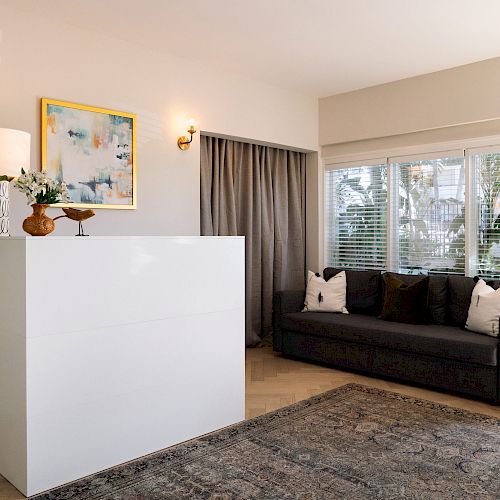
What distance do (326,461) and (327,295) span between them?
Answer: 2.56m

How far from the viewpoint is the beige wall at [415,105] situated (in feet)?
16.1

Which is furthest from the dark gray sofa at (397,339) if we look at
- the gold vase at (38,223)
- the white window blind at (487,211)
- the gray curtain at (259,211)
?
the gold vase at (38,223)

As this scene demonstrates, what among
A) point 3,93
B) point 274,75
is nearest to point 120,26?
point 3,93

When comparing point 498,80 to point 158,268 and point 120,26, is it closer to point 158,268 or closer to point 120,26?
point 120,26

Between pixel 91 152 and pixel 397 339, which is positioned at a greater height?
pixel 91 152

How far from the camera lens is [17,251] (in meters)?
2.57

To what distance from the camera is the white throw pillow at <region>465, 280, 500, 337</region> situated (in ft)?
13.6

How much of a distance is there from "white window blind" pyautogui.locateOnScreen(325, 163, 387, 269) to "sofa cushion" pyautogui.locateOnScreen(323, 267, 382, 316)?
465 mm

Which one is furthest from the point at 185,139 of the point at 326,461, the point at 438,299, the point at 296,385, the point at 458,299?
the point at 326,461

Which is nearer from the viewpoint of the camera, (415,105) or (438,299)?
(438,299)

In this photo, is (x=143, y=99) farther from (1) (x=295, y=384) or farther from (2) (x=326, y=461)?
(2) (x=326, y=461)

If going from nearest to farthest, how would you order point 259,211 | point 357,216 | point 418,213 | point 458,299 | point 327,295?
point 458,299, point 327,295, point 418,213, point 259,211, point 357,216

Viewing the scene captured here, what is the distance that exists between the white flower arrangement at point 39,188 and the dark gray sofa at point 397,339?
111 inches

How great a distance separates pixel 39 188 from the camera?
2.76 m
